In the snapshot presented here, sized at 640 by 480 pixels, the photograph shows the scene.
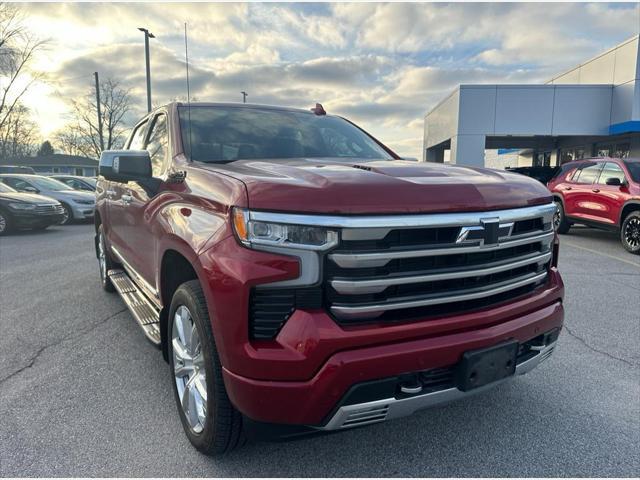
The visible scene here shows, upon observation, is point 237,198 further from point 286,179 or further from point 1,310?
point 1,310

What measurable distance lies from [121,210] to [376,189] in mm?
2844

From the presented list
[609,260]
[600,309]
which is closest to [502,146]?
[609,260]

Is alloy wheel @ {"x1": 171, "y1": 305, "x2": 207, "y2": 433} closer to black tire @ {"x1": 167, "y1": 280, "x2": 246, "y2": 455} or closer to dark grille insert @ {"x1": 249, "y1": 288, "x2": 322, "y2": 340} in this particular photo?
black tire @ {"x1": 167, "y1": 280, "x2": 246, "y2": 455}

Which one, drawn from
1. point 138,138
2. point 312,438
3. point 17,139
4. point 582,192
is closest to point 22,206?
point 138,138

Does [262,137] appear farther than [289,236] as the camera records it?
Yes

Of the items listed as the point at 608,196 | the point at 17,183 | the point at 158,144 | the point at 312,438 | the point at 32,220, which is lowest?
the point at 32,220

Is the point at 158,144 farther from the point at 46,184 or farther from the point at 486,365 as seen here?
the point at 46,184

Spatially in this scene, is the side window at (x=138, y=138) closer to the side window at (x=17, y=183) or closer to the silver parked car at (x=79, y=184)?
the side window at (x=17, y=183)

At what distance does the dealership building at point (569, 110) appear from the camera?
20.8 meters

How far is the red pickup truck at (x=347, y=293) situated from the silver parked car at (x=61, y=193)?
494 inches

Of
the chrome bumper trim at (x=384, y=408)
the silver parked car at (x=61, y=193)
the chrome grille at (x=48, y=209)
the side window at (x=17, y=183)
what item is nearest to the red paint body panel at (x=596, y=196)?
the chrome bumper trim at (x=384, y=408)

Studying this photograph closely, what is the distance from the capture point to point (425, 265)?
202cm

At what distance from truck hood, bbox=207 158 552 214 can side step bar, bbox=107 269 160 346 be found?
1217 millimetres

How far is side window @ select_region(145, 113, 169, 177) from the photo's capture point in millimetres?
3213
